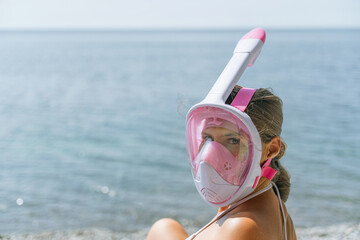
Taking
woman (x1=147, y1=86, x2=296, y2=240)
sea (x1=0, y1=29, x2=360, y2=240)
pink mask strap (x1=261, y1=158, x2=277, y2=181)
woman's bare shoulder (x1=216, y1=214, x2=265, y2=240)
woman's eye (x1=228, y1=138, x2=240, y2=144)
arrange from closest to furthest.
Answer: woman's bare shoulder (x1=216, y1=214, x2=265, y2=240)
woman (x1=147, y1=86, x2=296, y2=240)
woman's eye (x1=228, y1=138, x2=240, y2=144)
pink mask strap (x1=261, y1=158, x2=277, y2=181)
sea (x1=0, y1=29, x2=360, y2=240)

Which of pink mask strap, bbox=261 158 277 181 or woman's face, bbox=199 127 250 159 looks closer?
woman's face, bbox=199 127 250 159

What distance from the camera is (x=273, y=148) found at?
7.73 ft

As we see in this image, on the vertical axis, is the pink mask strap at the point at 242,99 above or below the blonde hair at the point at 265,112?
above

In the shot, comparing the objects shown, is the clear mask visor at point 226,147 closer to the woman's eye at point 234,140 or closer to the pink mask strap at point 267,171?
the woman's eye at point 234,140

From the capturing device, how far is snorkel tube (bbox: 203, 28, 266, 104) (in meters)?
2.21

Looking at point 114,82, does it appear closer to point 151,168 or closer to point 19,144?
point 19,144

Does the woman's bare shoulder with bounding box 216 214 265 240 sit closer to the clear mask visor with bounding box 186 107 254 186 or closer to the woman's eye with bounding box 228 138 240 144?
the clear mask visor with bounding box 186 107 254 186

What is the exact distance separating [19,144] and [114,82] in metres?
11.7

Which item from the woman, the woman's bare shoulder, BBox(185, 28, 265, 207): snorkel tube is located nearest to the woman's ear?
the woman

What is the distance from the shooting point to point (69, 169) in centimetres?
770

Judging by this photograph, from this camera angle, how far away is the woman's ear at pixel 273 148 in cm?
233

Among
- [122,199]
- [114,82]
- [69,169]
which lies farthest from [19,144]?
[114,82]

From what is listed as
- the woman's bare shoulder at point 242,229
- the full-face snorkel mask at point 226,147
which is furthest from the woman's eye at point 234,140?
the woman's bare shoulder at point 242,229

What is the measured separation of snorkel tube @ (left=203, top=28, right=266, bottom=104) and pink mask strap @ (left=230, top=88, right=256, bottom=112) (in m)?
0.05
